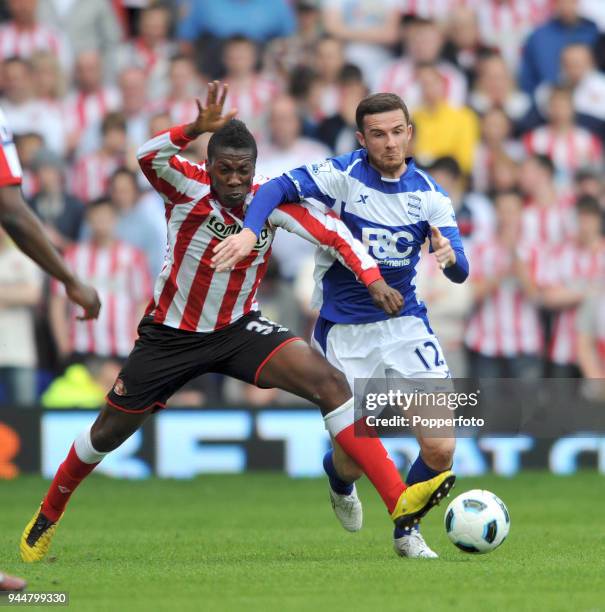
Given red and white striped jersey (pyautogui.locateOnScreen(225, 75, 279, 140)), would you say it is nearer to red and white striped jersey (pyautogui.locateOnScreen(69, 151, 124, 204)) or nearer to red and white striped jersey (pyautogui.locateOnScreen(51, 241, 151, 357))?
red and white striped jersey (pyautogui.locateOnScreen(69, 151, 124, 204))

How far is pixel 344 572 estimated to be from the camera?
719 centimetres

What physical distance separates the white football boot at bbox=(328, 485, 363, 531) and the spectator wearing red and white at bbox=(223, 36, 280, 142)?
7024mm

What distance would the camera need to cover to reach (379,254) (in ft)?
26.6

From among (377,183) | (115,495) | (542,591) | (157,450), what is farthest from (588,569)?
(157,450)

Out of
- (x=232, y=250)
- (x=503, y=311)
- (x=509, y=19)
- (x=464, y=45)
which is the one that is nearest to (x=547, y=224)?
(x=503, y=311)

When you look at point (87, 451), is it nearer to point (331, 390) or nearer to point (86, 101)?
point (331, 390)

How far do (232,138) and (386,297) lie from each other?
1243mm

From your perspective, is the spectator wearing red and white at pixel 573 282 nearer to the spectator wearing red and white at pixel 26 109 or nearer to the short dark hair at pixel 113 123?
the short dark hair at pixel 113 123

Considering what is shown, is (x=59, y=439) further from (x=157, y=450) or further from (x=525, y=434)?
(x=525, y=434)

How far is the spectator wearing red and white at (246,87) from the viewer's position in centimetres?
1498

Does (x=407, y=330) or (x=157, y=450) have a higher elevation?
(x=407, y=330)

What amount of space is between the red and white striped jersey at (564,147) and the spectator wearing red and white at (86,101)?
4530mm

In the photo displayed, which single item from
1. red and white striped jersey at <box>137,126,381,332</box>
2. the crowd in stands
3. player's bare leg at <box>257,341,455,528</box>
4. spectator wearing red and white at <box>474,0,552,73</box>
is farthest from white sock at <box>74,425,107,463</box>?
spectator wearing red and white at <box>474,0,552,73</box>

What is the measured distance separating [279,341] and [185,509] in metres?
3.33
